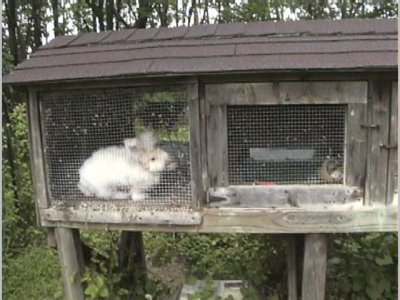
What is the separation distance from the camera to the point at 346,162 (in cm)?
210

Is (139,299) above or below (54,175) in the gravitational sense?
below

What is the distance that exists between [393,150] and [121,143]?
4.13ft

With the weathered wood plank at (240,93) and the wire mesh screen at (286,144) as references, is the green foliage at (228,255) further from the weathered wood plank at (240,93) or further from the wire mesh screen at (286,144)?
the weathered wood plank at (240,93)

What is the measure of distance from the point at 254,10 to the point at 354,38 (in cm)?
490

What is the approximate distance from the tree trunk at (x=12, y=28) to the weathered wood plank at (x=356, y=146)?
4292 millimetres

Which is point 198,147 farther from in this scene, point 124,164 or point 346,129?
point 346,129

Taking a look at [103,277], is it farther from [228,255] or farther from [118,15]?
[118,15]

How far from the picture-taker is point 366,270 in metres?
2.79

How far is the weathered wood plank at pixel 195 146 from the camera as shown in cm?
205

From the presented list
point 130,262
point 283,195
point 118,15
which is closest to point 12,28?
point 118,15

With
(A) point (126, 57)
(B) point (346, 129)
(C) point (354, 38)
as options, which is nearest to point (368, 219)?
(B) point (346, 129)

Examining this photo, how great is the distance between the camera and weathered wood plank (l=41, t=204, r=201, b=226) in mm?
2146

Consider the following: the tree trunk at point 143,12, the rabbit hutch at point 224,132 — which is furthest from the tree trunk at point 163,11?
the rabbit hutch at point 224,132

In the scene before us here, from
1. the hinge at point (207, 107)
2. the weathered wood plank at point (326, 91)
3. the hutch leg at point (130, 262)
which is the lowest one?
the hutch leg at point (130, 262)
